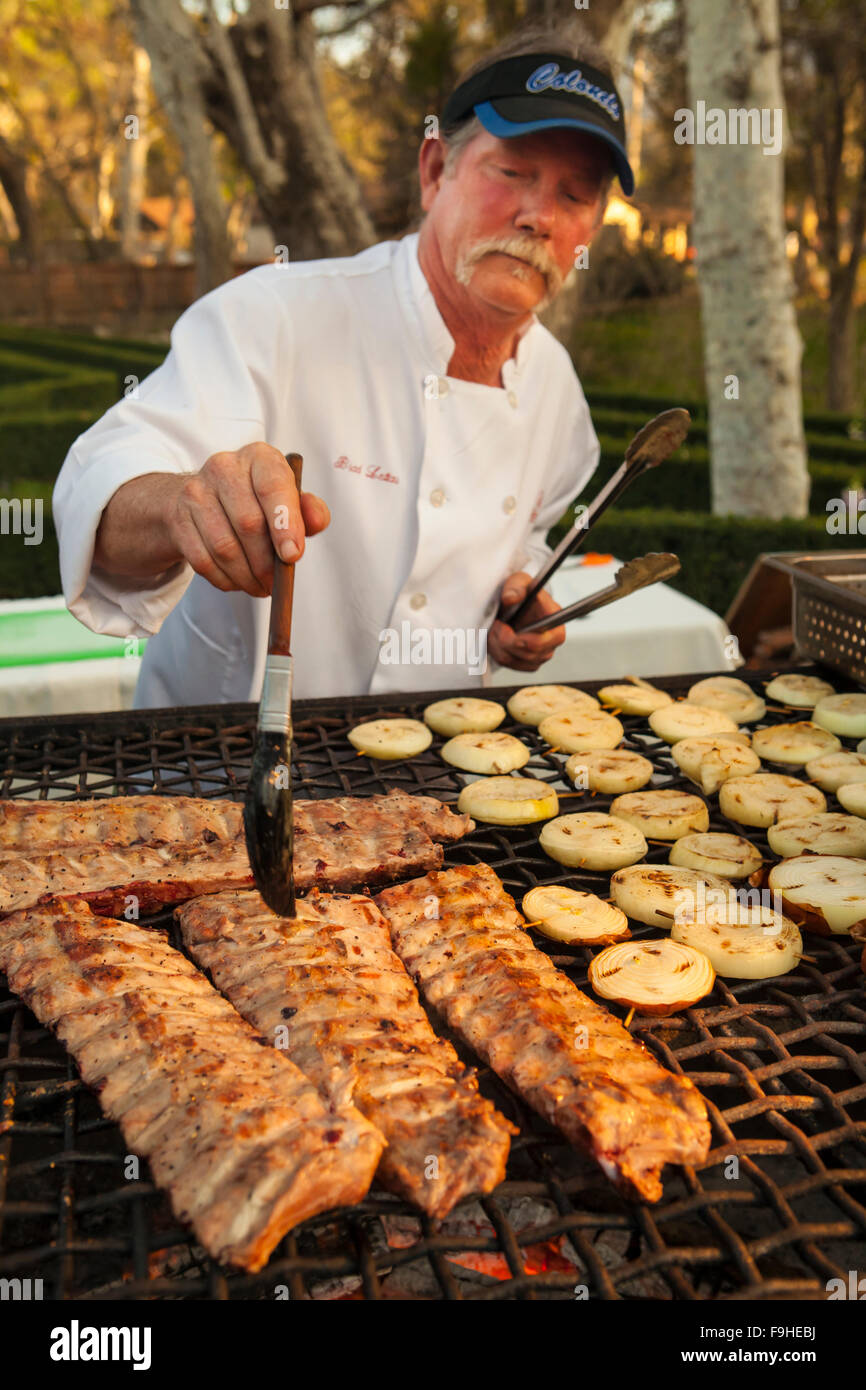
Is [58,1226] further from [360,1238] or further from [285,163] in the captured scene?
[285,163]

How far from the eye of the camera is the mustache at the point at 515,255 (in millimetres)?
3447

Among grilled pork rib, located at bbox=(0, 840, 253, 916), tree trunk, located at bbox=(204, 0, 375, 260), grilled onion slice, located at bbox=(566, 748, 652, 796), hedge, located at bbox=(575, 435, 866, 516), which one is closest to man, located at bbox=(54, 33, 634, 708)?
grilled pork rib, located at bbox=(0, 840, 253, 916)

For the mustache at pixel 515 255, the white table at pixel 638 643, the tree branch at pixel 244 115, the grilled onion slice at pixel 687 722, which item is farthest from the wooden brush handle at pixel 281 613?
the tree branch at pixel 244 115

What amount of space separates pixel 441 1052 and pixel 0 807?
137 cm

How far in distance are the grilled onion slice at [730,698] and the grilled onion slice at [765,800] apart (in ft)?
1.73

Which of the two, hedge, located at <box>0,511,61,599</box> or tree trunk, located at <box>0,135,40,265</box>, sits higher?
tree trunk, located at <box>0,135,40,265</box>

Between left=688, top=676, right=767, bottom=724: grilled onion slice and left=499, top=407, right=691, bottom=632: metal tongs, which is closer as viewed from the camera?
left=499, top=407, right=691, bottom=632: metal tongs

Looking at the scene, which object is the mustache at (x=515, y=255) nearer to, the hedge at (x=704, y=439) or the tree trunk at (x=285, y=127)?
the tree trunk at (x=285, y=127)

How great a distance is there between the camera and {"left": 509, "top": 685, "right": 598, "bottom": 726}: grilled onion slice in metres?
3.41

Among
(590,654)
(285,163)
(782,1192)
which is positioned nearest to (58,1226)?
(782,1192)

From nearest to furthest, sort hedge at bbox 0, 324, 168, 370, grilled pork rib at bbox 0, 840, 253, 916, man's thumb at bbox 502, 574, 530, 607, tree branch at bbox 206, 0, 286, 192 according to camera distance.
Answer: grilled pork rib at bbox 0, 840, 253, 916 < man's thumb at bbox 502, 574, 530, 607 < tree branch at bbox 206, 0, 286, 192 < hedge at bbox 0, 324, 168, 370

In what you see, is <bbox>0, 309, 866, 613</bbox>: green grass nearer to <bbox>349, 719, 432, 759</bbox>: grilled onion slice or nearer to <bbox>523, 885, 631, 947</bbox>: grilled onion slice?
<bbox>349, 719, 432, 759</bbox>: grilled onion slice

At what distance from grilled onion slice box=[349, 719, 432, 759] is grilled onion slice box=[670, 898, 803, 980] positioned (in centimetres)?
104

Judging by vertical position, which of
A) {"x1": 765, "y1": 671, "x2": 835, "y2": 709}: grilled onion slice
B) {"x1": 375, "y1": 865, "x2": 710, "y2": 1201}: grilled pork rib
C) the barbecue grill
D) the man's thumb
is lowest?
the barbecue grill
